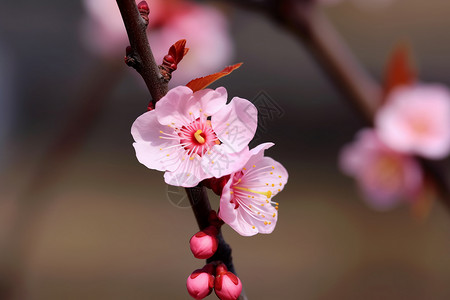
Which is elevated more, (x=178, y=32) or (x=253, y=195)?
(x=178, y=32)

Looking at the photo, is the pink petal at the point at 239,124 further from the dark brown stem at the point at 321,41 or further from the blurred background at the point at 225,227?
the blurred background at the point at 225,227

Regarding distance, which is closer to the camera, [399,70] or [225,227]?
[399,70]

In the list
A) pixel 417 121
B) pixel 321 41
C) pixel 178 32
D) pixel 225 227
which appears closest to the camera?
pixel 321 41

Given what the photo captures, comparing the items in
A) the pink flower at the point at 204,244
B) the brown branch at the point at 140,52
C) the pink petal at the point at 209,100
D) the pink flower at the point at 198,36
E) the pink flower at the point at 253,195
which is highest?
the pink flower at the point at 198,36

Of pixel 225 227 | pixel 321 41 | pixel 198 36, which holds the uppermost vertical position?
pixel 198 36

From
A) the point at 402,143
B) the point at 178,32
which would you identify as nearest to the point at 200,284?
the point at 402,143

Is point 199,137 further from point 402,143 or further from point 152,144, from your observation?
point 402,143

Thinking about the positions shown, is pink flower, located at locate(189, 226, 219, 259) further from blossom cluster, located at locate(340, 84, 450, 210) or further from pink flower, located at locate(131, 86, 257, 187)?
blossom cluster, located at locate(340, 84, 450, 210)

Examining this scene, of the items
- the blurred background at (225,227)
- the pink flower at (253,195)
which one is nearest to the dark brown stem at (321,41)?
the pink flower at (253,195)
